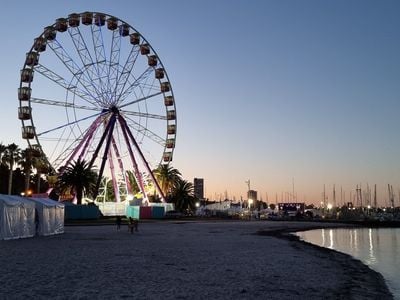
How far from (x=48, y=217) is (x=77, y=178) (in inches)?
1618

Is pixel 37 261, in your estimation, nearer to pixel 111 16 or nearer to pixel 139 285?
pixel 139 285

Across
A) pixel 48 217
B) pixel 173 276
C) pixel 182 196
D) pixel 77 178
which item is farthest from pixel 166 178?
pixel 173 276

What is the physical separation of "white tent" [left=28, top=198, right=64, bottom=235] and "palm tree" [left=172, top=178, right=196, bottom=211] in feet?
231

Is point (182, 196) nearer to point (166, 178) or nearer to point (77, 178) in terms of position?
point (166, 178)

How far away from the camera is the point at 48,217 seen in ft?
132

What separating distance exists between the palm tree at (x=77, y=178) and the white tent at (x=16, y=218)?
140 feet

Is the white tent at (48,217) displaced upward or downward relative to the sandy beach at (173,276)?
upward

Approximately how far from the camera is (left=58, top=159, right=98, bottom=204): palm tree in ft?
265

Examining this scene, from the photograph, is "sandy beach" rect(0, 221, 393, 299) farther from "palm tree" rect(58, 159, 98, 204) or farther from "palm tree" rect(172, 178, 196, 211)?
"palm tree" rect(172, 178, 196, 211)

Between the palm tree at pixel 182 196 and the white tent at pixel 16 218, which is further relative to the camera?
the palm tree at pixel 182 196

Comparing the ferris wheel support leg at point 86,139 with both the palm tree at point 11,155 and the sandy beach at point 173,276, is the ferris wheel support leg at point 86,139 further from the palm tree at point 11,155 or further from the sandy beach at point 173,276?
the sandy beach at point 173,276

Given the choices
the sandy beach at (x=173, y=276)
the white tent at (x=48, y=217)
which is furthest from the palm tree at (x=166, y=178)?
the sandy beach at (x=173, y=276)

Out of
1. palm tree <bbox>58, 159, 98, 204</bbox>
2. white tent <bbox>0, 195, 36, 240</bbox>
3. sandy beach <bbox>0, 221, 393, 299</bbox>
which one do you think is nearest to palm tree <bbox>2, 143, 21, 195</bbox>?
palm tree <bbox>58, 159, 98, 204</bbox>

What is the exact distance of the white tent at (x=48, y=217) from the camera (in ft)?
128
